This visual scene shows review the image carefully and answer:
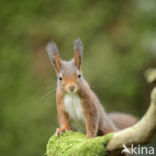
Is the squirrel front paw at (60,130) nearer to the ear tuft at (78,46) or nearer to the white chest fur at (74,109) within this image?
the white chest fur at (74,109)

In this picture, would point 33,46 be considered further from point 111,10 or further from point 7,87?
point 111,10

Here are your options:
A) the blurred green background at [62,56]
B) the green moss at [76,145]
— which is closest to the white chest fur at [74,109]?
the green moss at [76,145]

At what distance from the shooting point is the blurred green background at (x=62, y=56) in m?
8.07

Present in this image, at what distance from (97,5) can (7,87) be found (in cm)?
221

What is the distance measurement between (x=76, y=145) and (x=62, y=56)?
4890mm

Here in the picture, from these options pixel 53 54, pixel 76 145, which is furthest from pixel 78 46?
pixel 76 145

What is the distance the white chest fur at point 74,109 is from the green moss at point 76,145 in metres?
0.23

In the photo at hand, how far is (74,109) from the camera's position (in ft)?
13.8

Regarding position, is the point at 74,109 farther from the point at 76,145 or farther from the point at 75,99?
the point at 76,145

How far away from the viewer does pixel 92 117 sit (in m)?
4.20

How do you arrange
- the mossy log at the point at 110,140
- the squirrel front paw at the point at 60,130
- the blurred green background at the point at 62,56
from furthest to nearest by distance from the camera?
the blurred green background at the point at 62,56 < the squirrel front paw at the point at 60,130 < the mossy log at the point at 110,140

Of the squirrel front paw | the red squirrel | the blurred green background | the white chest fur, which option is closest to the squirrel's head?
the red squirrel

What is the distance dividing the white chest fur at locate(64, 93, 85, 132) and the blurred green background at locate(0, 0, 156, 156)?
3434 millimetres

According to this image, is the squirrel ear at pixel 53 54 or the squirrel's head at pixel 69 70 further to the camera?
the squirrel ear at pixel 53 54
